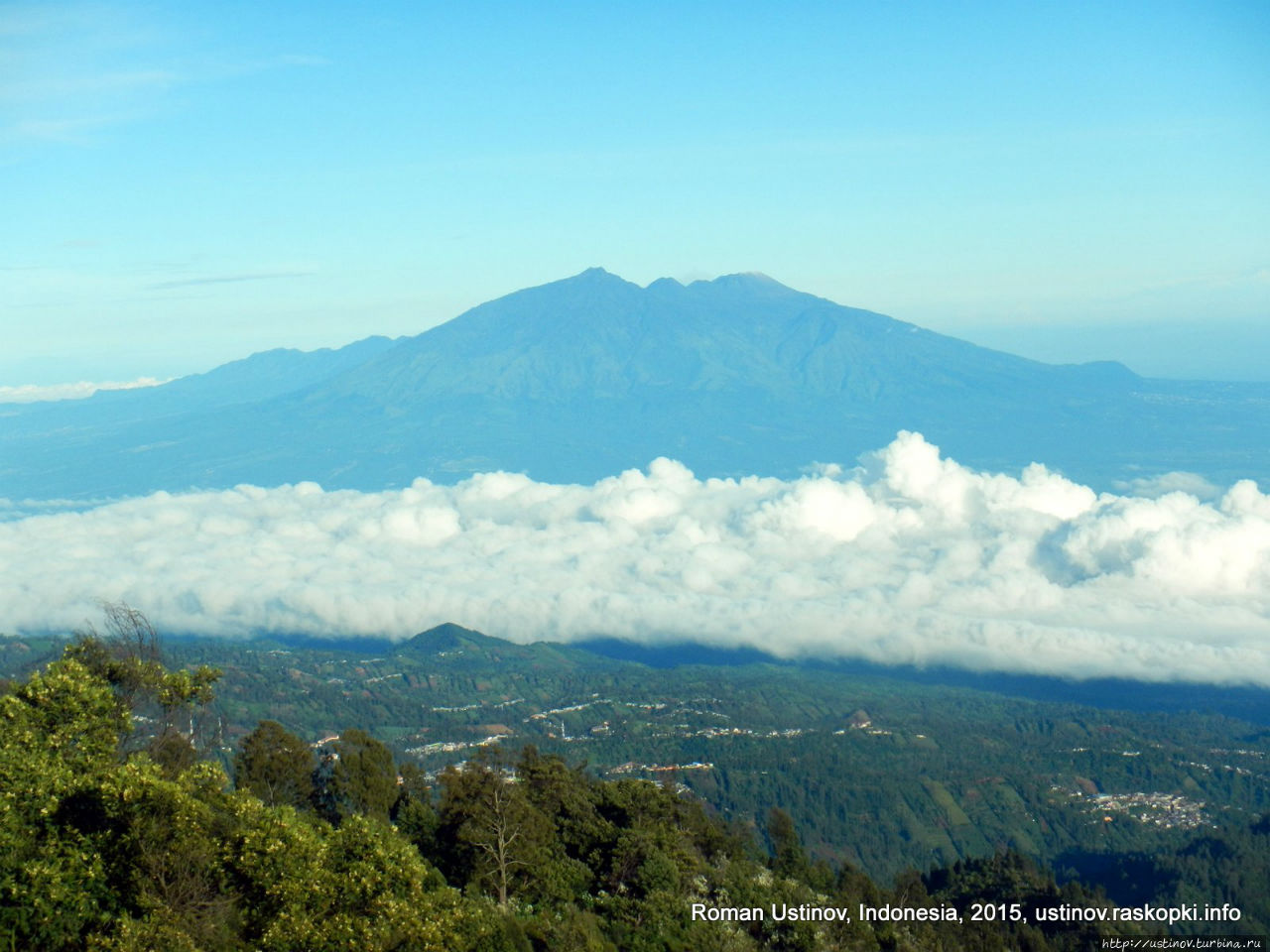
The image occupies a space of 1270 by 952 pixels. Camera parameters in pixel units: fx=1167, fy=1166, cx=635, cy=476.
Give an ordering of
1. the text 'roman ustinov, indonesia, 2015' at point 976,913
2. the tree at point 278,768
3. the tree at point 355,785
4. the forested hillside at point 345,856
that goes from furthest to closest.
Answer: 1. the tree at point 355,785
2. the tree at point 278,768
3. the text 'roman ustinov, indonesia, 2015' at point 976,913
4. the forested hillside at point 345,856

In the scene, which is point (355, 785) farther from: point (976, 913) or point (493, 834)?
point (976, 913)

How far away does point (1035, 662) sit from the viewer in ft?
469

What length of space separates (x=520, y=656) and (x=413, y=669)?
15455mm

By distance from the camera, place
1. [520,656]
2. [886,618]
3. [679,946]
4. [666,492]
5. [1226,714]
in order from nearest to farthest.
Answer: [679,946] < [1226,714] < [520,656] < [886,618] < [666,492]

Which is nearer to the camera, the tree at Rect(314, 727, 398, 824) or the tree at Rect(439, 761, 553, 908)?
the tree at Rect(439, 761, 553, 908)

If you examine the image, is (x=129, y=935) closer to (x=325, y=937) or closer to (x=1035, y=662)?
(x=325, y=937)

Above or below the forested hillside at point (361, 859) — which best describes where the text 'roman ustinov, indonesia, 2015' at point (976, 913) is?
below

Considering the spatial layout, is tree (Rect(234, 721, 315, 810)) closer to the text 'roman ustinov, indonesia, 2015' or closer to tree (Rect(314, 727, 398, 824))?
tree (Rect(314, 727, 398, 824))

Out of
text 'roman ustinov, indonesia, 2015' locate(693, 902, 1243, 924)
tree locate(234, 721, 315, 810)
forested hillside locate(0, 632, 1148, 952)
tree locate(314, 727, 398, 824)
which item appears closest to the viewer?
forested hillside locate(0, 632, 1148, 952)

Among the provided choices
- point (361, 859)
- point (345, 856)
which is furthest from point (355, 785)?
point (361, 859)

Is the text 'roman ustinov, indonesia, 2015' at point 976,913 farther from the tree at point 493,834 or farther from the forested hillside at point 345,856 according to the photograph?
the tree at point 493,834

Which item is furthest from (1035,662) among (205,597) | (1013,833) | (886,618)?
(205,597)

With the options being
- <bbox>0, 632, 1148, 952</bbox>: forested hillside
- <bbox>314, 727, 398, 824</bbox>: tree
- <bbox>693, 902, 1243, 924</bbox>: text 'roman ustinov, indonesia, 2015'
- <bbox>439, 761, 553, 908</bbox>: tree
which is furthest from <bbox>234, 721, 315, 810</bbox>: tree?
<bbox>693, 902, 1243, 924</bbox>: text 'roman ustinov, indonesia, 2015'

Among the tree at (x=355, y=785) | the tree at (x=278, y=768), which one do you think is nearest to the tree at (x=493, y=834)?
the tree at (x=355, y=785)
